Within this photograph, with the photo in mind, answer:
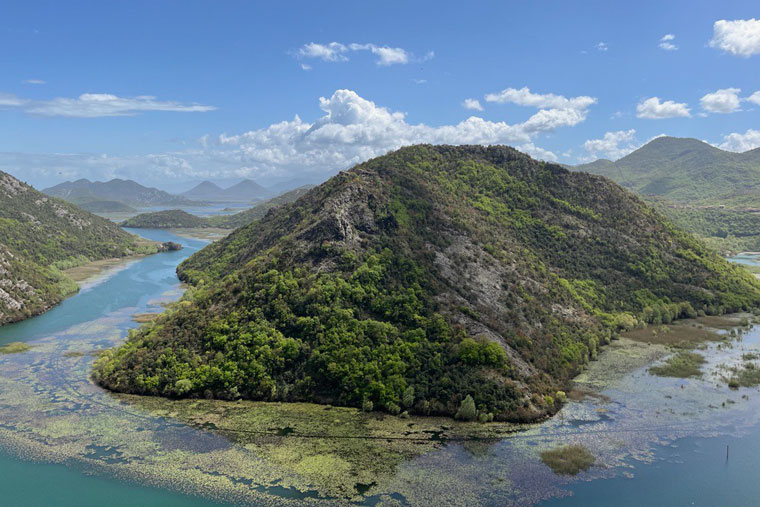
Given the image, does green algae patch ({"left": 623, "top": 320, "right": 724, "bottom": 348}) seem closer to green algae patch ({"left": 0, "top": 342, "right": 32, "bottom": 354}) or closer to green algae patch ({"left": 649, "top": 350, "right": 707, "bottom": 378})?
green algae patch ({"left": 649, "top": 350, "right": 707, "bottom": 378})

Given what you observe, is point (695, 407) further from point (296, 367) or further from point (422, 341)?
point (296, 367)

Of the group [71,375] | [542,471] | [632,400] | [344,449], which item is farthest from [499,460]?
[71,375]

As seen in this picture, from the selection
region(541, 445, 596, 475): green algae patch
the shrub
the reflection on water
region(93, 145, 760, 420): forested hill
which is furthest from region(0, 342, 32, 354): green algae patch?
region(541, 445, 596, 475): green algae patch

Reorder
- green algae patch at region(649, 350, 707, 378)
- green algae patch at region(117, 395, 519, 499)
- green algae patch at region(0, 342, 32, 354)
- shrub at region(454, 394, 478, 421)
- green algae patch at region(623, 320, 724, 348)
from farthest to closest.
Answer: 1. green algae patch at region(623, 320, 724, 348)
2. green algae patch at region(0, 342, 32, 354)
3. green algae patch at region(649, 350, 707, 378)
4. shrub at region(454, 394, 478, 421)
5. green algae patch at region(117, 395, 519, 499)

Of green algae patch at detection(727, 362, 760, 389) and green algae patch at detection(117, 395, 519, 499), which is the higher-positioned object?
green algae patch at detection(727, 362, 760, 389)

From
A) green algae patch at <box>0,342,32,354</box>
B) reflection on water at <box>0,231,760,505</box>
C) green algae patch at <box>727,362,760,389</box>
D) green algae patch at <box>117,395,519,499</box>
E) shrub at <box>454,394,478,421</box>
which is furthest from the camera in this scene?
green algae patch at <box>0,342,32,354</box>
